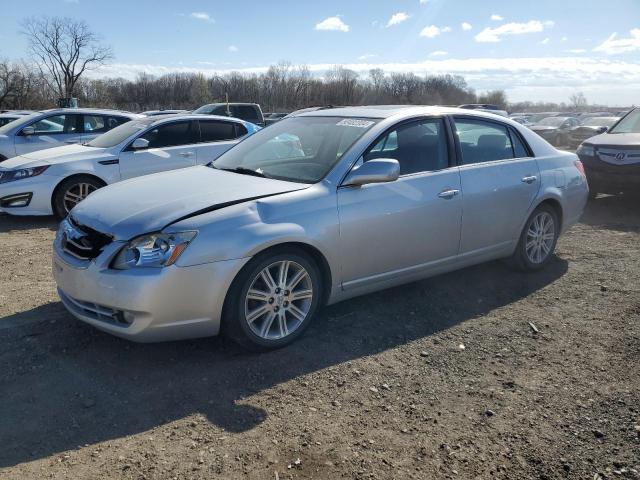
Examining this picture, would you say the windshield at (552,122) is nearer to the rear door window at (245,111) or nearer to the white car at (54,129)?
the rear door window at (245,111)

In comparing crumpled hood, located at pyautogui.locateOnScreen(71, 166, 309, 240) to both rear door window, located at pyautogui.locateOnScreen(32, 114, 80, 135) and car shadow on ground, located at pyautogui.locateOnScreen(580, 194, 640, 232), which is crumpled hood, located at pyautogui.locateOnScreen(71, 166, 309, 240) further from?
rear door window, located at pyautogui.locateOnScreen(32, 114, 80, 135)

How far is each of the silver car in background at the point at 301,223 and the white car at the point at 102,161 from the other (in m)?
3.15

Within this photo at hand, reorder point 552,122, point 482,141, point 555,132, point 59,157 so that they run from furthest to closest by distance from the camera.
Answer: point 552,122 < point 555,132 < point 59,157 < point 482,141

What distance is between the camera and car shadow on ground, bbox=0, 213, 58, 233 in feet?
25.0

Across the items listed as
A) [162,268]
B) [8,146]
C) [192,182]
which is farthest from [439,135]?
[8,146]

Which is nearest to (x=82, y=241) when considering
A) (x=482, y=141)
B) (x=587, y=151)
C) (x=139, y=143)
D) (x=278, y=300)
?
(x=278, y=300)

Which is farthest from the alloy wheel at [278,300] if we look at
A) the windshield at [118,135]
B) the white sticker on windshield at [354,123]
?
the windshield at [118,135]

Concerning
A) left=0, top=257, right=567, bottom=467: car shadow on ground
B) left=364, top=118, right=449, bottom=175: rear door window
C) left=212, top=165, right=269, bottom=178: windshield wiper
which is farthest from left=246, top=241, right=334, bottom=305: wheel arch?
left=364, top=118, right=449, bottom=175: rear door window

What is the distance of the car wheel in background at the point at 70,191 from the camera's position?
25.7 ft

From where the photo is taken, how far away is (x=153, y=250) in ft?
11.1

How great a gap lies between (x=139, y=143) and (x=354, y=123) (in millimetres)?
4688

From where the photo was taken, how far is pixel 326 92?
86.8 meters

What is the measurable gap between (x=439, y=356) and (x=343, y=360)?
2.19ft

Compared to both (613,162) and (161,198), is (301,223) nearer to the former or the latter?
(161,198)
